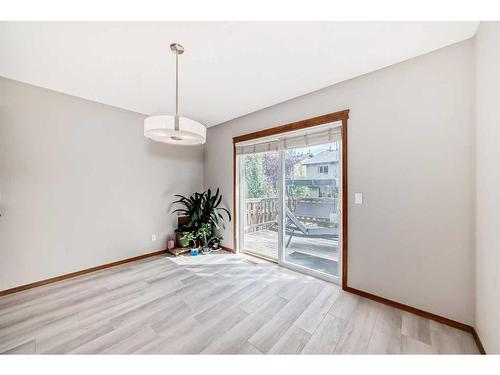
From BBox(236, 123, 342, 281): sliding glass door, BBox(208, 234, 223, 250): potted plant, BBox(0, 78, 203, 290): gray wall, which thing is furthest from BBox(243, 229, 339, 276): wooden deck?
Answer: BBox(0, 78, 203, 290): gray wall

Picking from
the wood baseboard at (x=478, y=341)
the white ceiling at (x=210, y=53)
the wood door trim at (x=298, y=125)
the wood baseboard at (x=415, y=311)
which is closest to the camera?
the wood baseboard at (x=478, y=341)

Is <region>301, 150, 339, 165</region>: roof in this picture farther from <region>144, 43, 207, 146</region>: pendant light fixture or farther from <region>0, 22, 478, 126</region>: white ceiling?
<region>144, 43, 207, 146</region>: pendant light fixture

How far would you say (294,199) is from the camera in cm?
296

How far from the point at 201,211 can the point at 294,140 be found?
209 centimetres

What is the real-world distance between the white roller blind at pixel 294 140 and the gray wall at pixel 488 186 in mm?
1161

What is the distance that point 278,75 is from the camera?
7.18 ft

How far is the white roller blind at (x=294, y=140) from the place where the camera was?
2.47 meters

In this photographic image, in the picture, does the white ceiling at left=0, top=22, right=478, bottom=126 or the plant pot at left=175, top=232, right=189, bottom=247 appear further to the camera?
the plant pot at left=175, top=232, right=189, bottom=247

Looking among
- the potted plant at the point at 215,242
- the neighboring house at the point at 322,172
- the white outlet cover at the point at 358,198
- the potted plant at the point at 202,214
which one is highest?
the neighboring house at the point at 322,172

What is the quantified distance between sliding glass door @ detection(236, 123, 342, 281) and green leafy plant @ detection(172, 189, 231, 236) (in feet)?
1.49

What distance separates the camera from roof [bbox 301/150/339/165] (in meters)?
2.53

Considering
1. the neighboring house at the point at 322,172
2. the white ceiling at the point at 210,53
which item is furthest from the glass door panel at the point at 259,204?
the white ceiling at the point at 210,53

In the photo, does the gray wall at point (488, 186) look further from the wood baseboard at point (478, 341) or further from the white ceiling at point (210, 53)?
the white ceiling at point (210, 53)
